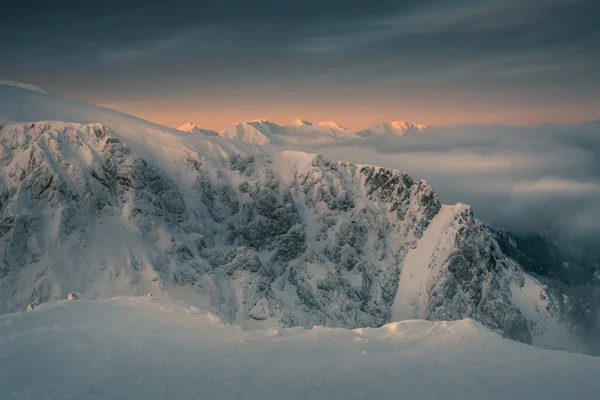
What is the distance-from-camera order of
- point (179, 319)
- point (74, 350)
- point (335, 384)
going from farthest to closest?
point (179, 319) < point (74, 350) < point (335, 384)

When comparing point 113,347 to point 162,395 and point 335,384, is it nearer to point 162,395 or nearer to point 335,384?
point 162,395

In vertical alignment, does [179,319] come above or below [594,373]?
below

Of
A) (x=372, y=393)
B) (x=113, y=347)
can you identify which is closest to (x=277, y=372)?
(x=372, y=393)

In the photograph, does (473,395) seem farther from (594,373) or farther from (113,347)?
(113,347)

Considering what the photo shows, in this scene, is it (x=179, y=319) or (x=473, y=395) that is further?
(x=179, y=319)

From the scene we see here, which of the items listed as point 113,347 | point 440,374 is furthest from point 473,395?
point 113,347

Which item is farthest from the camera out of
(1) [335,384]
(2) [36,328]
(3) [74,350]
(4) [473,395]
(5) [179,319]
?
(5) [179,319]
